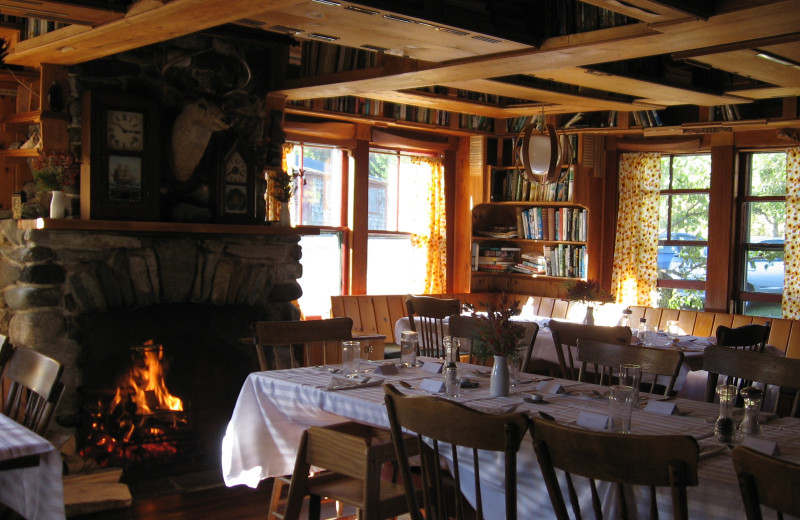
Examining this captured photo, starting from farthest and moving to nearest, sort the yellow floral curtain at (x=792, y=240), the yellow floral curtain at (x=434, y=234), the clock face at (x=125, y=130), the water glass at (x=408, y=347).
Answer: the yellow floral curtain at (x=434, y=234), the yellow floral curtain at (x=792, y=240), the clock face at (x=125, y=130), the water glass at (x=408, y=347)

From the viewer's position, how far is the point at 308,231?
17.5ft

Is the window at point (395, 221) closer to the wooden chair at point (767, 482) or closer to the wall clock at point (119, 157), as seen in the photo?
the wall clock at point (119, 157)

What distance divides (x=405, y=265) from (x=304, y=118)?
1.73 m

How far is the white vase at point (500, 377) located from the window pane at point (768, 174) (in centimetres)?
427

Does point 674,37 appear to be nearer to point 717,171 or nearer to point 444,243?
point 717,171

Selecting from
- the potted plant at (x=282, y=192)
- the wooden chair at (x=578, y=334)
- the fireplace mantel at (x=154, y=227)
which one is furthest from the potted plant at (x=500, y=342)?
the potted plant at (x=282, y=192)

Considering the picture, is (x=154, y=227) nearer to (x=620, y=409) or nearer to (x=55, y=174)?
(x=55, y=174)

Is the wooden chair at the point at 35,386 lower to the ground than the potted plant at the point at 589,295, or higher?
lower

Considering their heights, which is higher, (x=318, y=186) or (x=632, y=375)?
(x=318, y=186)

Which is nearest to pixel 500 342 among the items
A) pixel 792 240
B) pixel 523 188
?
pixel 792 240

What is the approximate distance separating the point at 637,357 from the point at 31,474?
2371mm

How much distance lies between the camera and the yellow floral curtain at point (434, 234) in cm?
748

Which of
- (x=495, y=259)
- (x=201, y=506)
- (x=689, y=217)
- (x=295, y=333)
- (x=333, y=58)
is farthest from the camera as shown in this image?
(x=495, y=259)

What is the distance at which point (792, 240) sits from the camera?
626cm
